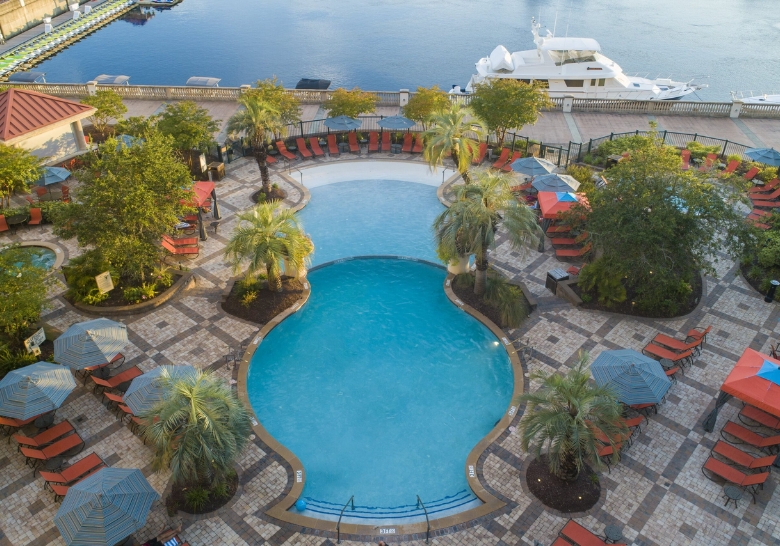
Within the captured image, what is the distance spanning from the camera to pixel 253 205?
107 ft

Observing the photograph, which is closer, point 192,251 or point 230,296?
point 230,296

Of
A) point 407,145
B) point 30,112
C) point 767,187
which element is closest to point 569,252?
point 767,187

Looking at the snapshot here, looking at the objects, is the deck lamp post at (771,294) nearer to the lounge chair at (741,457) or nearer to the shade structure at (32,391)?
the lounge chair at (741,457)

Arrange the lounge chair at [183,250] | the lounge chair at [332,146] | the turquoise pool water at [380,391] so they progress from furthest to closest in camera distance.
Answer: the lounge chair at [332,146]
the lounge chair at [183,250]
the turquoise pool water at [380,391]

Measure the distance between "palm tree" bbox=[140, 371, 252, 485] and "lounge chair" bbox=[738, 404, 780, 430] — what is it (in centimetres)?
1574

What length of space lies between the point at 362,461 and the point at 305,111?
30.7 metres

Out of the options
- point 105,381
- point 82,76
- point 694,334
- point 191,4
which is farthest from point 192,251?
point 191,4

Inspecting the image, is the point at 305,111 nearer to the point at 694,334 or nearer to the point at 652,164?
the point at 652,164

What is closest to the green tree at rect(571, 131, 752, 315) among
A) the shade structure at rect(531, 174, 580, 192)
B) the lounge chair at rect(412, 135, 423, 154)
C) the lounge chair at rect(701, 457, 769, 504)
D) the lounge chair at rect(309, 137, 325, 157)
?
the shade structure at rect(531, 174, 580, 192)

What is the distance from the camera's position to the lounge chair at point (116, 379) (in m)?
20.4

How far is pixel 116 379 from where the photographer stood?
20.7 meters

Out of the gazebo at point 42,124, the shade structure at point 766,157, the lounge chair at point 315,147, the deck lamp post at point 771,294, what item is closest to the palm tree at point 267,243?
the lounge chair at point 315,147

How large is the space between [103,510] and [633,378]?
1536cm

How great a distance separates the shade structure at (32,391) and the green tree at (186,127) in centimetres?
1638
